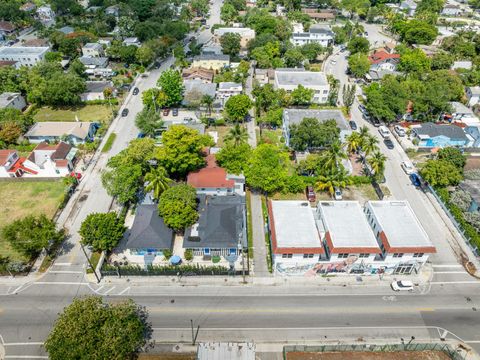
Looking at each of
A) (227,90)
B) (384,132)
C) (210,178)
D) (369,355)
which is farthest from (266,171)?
(227,90)

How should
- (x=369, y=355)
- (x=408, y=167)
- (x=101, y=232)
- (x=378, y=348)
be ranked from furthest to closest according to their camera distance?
(x=408, y=167)
(x=101, y=232)
(x=378, y=348)
(x=369, y=355)

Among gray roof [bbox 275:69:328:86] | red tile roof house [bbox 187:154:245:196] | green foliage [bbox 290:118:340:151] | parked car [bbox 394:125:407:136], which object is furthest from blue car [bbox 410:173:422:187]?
gray roof [bbox 275:69:328:86]

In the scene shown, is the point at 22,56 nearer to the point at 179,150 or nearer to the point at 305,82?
the point at 179,150

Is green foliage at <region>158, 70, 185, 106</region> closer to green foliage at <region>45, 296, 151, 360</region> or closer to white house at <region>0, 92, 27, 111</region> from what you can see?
white house at <region>0, 92, 27, 111</region>

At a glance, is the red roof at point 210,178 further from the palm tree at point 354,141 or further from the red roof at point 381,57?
the red roof at point 381,57

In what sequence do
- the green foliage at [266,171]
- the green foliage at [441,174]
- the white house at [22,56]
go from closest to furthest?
the green foliage at [266,171], the green foliage at [441,174], the white house at [22,56]


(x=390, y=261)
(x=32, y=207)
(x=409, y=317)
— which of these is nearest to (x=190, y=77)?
(x=32, y=207)

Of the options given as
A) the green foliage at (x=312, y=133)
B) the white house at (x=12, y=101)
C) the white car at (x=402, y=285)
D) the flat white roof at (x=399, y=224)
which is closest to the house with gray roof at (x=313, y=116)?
the green foliage at (x=312, y=133)
